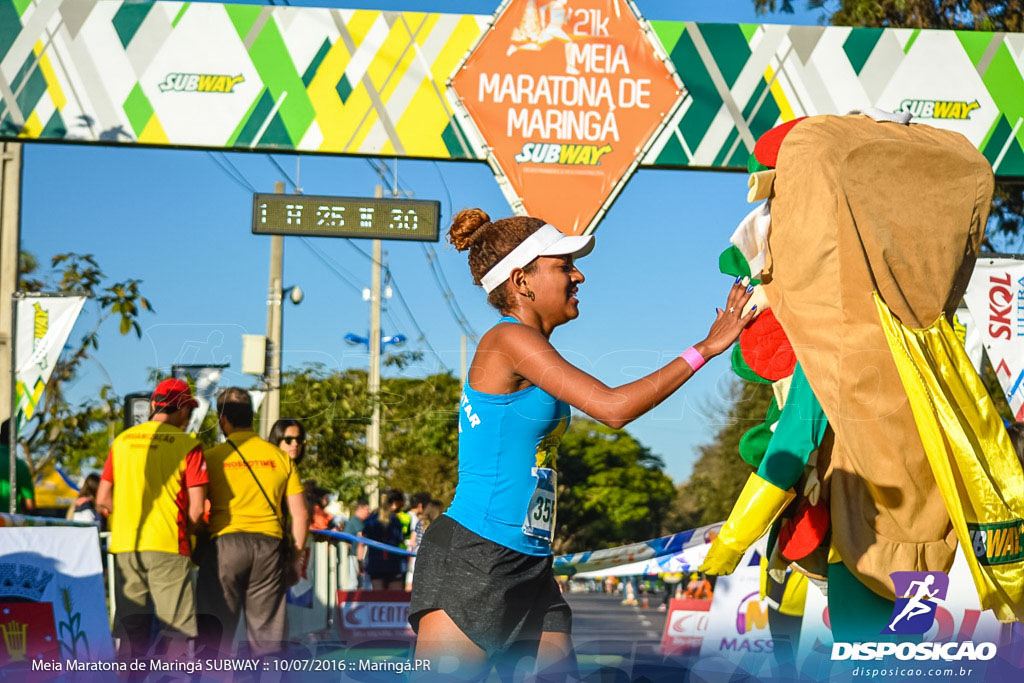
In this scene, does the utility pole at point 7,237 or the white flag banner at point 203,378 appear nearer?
the white flag banner at point 203,378

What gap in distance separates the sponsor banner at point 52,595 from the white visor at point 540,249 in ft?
10.4

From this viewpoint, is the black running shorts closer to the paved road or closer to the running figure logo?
the running figure logo

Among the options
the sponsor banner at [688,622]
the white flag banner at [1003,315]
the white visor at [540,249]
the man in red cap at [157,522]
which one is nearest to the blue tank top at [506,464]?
the white visor at [540,249]

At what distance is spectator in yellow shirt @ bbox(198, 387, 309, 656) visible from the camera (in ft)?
18.3

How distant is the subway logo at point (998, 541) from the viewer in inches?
128

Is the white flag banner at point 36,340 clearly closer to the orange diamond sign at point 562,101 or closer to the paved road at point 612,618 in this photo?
the orange diamond sign at point 562,101

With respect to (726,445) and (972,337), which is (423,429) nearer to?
(726,445)

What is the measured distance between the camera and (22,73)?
7.89m

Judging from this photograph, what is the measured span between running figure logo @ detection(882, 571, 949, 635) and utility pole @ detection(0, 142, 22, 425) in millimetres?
6706

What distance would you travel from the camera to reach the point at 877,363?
3.46 m

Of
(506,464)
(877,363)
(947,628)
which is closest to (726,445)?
(947,628)

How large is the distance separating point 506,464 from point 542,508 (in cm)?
16

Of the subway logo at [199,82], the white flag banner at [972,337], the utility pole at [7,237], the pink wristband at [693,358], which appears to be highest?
the subway logo at [199,82]

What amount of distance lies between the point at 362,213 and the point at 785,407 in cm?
485
